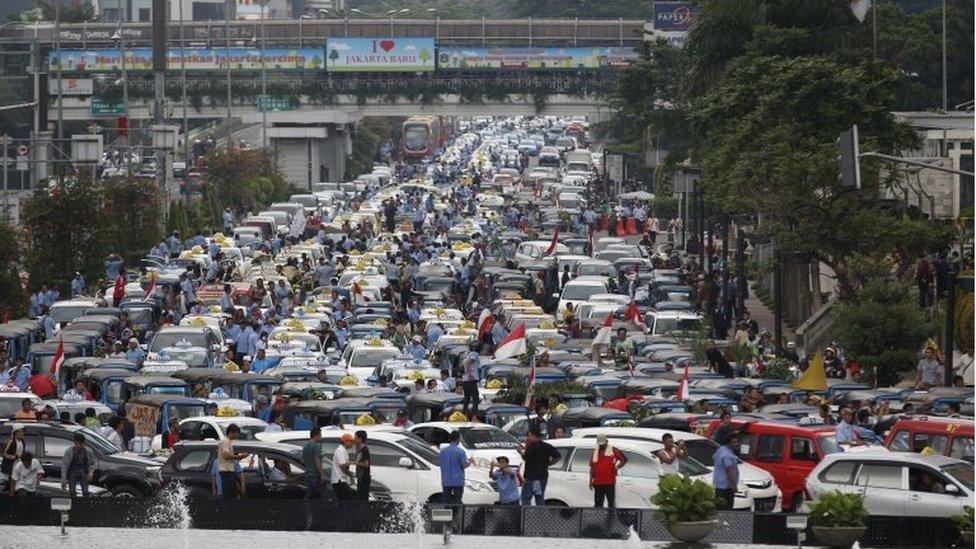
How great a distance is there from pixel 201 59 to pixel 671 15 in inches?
1397

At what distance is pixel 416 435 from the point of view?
32500mm

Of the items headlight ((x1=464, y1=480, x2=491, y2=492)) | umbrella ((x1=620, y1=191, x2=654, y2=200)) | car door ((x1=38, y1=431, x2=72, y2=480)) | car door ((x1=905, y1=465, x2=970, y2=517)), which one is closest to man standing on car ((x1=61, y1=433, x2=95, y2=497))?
car door ((x1=38, y1=431, x2=72, y2=480))

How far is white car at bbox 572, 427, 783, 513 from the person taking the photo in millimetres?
29547

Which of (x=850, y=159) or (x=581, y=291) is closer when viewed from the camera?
(x=850, y=159)

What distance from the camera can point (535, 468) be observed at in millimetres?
28281

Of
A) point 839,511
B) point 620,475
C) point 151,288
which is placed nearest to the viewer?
point 839,511

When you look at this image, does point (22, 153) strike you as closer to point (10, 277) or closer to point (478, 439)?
point (10, 277)

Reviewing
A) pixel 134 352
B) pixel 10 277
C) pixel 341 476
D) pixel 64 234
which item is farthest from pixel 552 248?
pixel 341 476

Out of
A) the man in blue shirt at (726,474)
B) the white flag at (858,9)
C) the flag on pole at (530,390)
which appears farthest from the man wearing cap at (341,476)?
the white flag at (858,9)

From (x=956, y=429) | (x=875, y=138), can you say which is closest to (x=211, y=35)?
(x=875, y=138)

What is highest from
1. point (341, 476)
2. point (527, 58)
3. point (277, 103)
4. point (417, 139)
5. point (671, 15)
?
point (671, 15)

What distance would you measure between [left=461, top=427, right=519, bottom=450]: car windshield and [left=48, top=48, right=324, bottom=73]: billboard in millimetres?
91690

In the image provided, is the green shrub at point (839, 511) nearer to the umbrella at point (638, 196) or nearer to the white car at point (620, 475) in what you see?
the white car at point (620, 475)

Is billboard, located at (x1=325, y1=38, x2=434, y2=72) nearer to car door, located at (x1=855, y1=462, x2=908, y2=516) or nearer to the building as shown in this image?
the building
